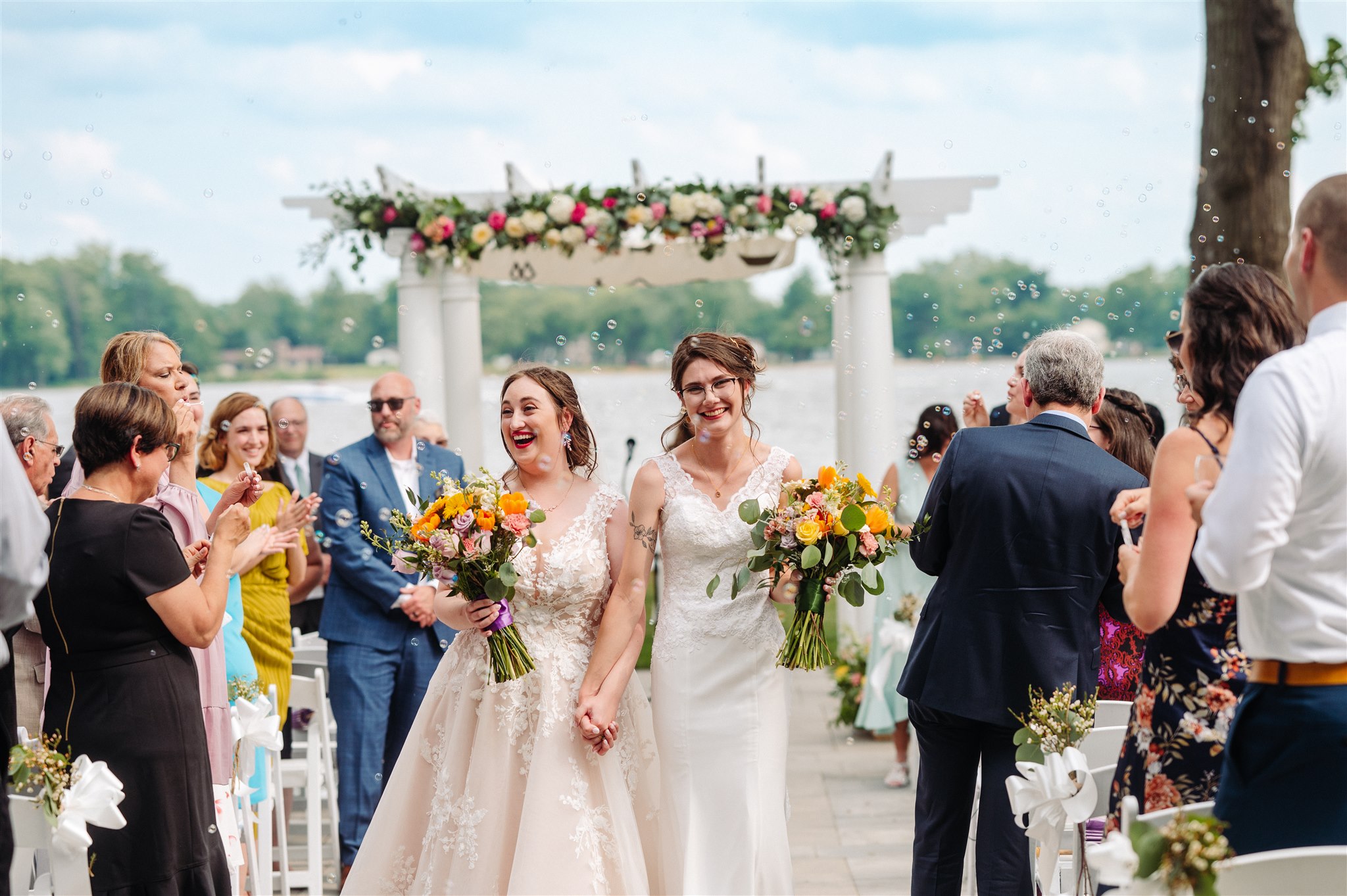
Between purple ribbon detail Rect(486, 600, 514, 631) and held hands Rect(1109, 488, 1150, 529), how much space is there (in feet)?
5.92

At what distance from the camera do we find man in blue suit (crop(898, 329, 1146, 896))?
3.54 meters

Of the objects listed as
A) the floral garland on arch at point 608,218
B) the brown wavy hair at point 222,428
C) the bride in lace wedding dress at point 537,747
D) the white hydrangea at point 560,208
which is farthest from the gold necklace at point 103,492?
the white hydrangea at point 560,208

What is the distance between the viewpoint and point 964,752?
3697 mm

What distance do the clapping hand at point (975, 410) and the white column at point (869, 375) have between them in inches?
122

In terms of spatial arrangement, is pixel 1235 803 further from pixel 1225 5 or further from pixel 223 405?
pixel 1225 5

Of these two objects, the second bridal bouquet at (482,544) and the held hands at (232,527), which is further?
the second bridal bouquet at (482,544)

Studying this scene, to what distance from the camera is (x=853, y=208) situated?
26.2 ft

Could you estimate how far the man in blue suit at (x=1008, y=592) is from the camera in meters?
3.54

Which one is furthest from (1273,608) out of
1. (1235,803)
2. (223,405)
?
(223,405)

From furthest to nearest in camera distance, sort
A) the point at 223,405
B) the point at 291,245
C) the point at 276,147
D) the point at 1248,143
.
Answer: the point at 276,147 < the point at 1248,143 < the point at 291,245 < the point at 223,405

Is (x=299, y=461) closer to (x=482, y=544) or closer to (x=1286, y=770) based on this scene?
(x=482, y=544)

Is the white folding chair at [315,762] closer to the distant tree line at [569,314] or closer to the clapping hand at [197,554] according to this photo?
the clapping hand at [197,554]

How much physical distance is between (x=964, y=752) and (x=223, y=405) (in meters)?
3.57

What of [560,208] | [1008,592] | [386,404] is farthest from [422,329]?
[1008,592]
